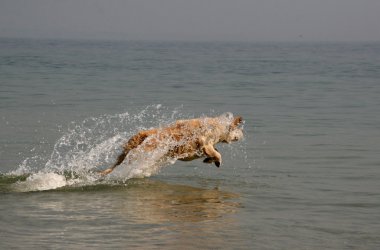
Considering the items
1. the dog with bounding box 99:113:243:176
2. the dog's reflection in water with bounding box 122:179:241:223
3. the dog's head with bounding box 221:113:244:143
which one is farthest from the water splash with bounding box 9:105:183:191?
the dog's head with bounding box 221:113:244:143

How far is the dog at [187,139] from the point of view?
13531 mm

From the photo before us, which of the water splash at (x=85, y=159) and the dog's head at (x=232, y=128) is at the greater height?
the dog's head at (x=232, y=128)

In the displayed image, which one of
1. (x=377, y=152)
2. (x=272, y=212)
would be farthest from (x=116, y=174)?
(x=377, y=152)

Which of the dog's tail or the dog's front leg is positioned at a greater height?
the dog's tail

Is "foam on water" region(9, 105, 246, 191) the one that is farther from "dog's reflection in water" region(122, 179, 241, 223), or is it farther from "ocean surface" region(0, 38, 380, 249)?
"dog's reflection in water" region(122, 179, 241, 223)

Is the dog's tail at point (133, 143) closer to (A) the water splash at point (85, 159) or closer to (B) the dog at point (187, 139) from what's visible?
(B) the dog at point (187, 139)

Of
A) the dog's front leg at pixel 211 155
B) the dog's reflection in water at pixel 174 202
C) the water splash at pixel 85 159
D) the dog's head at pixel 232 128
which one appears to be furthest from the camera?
the dog's head at pixel 232 128

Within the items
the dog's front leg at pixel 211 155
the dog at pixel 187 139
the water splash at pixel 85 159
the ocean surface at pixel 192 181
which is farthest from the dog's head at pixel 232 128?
the water splash at pixel 85 159

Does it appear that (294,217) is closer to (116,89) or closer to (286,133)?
(286,133)

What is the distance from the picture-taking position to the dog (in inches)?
533

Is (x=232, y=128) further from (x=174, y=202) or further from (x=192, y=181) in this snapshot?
(x=174, y=202)

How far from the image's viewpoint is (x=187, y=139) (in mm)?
13914

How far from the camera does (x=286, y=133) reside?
20.9 m

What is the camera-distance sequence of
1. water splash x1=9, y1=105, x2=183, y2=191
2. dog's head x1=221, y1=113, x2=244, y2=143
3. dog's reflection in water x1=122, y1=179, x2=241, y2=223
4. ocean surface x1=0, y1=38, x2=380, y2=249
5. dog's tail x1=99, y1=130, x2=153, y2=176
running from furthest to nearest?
dog's head x1=221, y1=113, x2=244, y2=143 → water splash x1=9, y1=105, x2=183, y2=191 → dog's tail x1=99, y1=130, x2=153, y2=176 → dog's reflection in water x1=122, y1=179, x2=241, y2=223 → ocean surface x1=0, y1=38, x2=380, y2=249
